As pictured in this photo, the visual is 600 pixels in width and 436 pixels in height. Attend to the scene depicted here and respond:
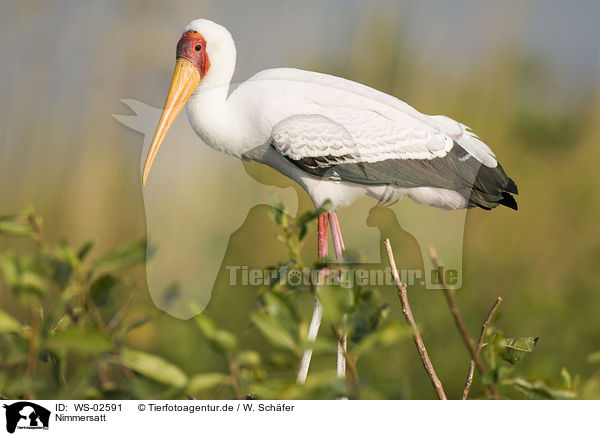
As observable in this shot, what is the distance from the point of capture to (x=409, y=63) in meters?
1.45

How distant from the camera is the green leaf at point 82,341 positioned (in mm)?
354

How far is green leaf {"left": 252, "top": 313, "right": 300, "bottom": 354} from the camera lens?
39 centimetres

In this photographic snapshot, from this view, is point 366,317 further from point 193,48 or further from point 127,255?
point 193,48

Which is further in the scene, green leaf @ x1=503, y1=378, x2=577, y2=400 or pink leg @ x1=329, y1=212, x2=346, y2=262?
pink leg @ x1=329, y1=212, x2=346, y2=262

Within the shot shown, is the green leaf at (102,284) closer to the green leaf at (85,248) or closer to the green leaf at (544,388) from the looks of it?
the green leaf at (85,248)

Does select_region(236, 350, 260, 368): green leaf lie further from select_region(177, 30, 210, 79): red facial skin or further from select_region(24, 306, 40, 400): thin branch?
select_region(177, 30, 210, 79): red facial skin

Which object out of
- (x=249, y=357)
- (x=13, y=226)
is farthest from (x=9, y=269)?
(x=249, y=357)
